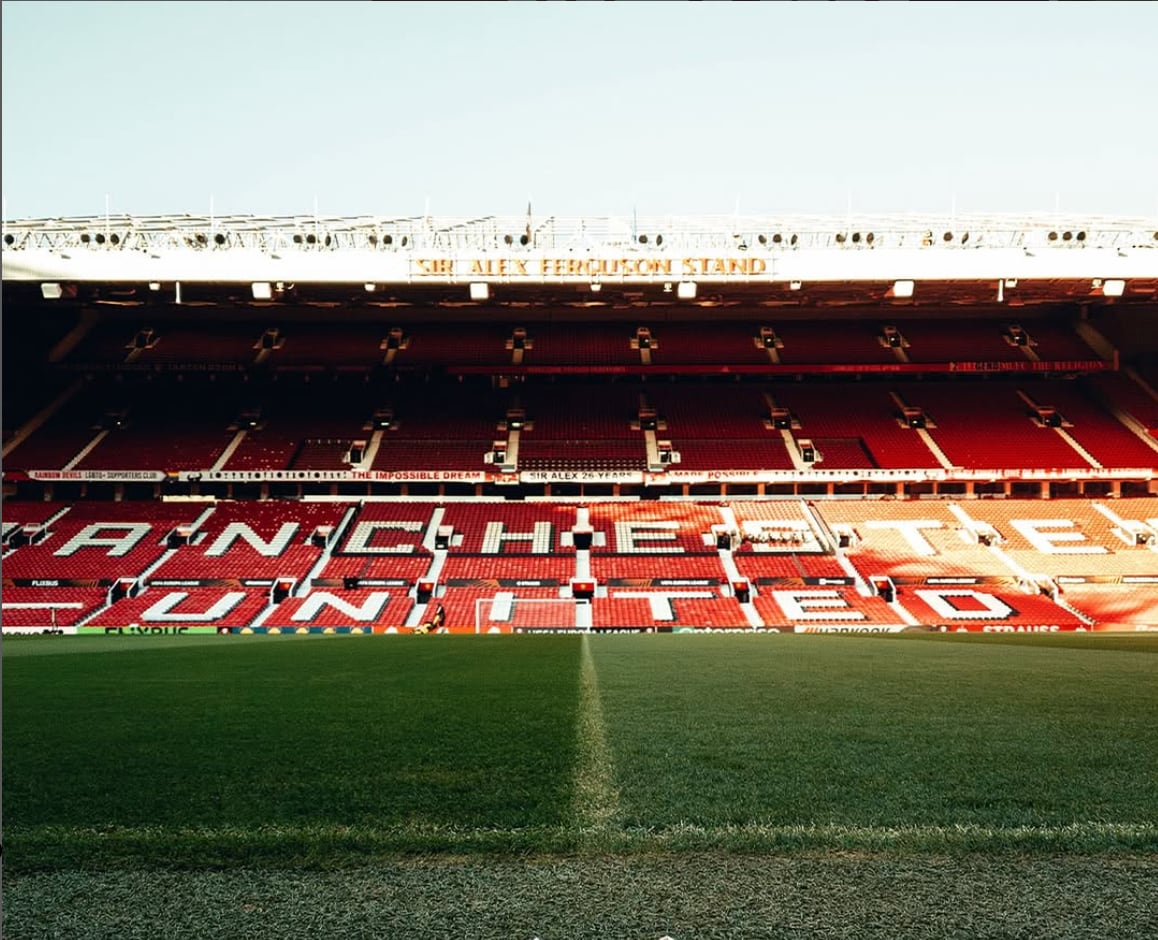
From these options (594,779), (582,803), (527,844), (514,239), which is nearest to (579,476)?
(514,239)

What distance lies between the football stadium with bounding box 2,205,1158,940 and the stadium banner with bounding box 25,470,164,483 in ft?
0.53

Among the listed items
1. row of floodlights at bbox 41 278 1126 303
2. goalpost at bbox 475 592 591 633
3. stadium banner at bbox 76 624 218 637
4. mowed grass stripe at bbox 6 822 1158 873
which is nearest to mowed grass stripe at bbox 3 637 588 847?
mowed grass stripe at bbox 6 822 1158 873

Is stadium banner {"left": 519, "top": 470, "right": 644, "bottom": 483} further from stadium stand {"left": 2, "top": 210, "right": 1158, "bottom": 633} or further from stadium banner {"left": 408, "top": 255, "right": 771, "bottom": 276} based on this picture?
stadium banner {"left": 408, "top": 255, "right": 771, "bottom": 276}

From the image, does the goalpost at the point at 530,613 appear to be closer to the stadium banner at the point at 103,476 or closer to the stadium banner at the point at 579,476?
the stadium banner at the point at 579,476

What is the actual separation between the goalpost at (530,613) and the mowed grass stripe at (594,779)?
62.3 feet


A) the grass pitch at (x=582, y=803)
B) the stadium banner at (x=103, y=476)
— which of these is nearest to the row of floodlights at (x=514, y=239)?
the stadium banner at (x=103, y=476)

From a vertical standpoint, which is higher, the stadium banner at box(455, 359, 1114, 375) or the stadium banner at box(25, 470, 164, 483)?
the stadium banner at box(455, 359, 1114, 375)

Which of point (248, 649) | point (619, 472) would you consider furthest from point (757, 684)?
point (619, 472)

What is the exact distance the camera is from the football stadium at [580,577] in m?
3.19

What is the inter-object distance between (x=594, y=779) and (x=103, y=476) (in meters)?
33.9

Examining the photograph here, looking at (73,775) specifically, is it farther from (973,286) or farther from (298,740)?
(973,286)

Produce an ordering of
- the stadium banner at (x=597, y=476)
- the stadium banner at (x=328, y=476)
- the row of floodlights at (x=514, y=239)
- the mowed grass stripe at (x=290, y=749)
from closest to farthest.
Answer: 1. the mowed grass stripe at (x=290, y=749)
2. the row of floodlights at (x=514, y=239)
3. the stadium banner at (x=597, y=476)
4. the stadium banner at (x=328, y=476)

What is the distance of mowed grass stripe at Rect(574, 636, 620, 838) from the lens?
3.60 meters

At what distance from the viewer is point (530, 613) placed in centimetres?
2659
